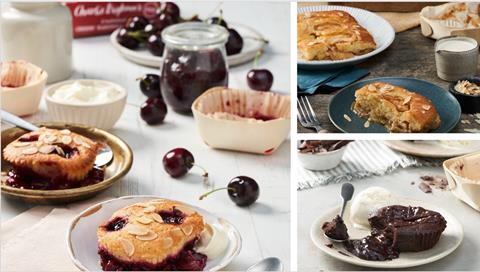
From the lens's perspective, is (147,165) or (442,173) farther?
(147,165)

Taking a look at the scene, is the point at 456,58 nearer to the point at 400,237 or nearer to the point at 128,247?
the point at 400,237

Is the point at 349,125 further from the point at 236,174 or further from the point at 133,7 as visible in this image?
the point at 133,7

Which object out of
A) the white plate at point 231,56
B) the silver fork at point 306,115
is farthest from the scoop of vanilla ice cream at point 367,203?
the white plate at point 231,56

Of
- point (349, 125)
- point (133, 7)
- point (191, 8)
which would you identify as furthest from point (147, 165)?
point (191, 8)

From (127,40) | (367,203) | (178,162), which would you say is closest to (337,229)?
(367,203)

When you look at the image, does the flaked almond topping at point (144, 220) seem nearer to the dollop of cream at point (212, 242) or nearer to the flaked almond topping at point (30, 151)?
the dollop of cream at point (212, 242)

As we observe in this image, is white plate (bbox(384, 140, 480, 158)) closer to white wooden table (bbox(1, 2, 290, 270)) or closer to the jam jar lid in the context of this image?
white wooden table (bbox(1, 2, 290, 270))

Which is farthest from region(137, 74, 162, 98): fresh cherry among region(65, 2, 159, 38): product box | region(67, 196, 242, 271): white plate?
region(67, 196, 242, 271): white plate
